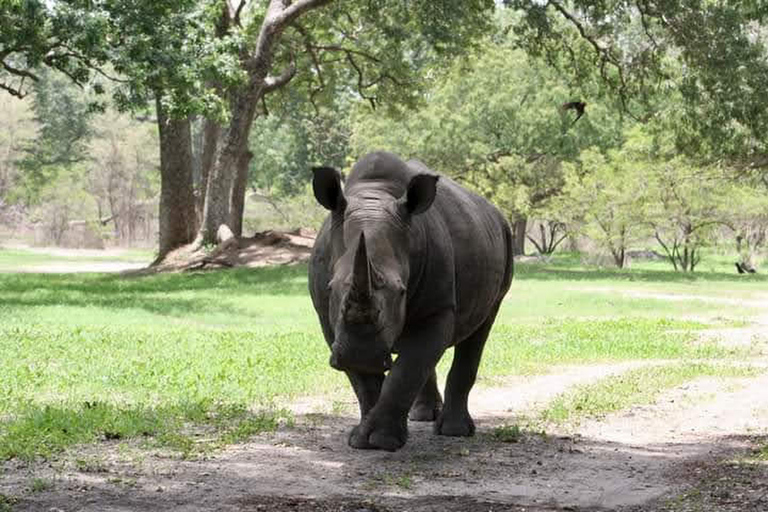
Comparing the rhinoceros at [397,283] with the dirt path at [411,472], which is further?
the rhinoceros at [397,283]

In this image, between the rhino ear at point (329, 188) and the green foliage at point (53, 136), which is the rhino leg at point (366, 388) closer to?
the rhino ear at point (329, 188)

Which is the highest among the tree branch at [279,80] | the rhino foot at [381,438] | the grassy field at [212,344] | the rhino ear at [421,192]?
the tree branch at [279,80]

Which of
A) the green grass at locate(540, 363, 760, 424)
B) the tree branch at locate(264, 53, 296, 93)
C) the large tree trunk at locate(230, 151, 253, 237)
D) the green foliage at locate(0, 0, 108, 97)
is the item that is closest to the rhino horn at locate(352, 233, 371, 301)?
the green grass at locate(540, 363, 760, 424)

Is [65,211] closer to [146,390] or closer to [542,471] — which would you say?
[146,390]

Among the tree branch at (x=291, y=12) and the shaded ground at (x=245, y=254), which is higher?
the tree branch at (x=291, y=12)

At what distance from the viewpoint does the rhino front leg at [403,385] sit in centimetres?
819

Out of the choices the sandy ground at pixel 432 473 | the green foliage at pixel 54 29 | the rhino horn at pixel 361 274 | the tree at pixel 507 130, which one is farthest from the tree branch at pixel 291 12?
the rhino horn at pixel 361 274

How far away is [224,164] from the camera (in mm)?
34594

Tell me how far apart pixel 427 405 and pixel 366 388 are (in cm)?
185

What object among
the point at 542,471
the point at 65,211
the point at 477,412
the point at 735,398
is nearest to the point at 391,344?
the point at 542,471

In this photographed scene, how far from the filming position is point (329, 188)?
8.08m

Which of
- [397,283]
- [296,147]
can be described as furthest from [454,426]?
[296,147]

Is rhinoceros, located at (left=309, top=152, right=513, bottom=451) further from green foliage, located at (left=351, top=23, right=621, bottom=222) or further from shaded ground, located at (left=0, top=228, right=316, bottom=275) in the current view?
green foliage, located at (left=351, top=23, right=621, bottom=222)

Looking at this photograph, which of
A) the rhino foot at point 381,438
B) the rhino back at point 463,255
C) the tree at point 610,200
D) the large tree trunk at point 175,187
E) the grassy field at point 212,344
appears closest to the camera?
the rhino foot at point 381,438
